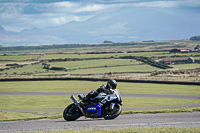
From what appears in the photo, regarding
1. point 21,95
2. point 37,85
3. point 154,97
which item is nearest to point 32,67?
point 37,85

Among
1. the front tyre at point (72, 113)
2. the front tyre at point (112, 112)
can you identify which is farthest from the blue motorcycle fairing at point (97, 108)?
the front tyre at point (72, 113)

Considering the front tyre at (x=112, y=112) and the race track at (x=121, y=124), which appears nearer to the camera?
the race track at (x=121, y=124)

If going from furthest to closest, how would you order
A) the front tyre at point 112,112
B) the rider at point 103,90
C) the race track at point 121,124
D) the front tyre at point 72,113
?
the front tyre at point 72,113
the rider at point 103,90
the front tyre at point 112,112
the race track at point 121,124

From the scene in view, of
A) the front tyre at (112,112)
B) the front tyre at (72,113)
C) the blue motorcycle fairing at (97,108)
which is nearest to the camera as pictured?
the front tyre at (112,112)

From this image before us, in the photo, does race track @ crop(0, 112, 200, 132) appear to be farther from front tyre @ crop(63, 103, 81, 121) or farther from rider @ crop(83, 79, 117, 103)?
rider @ crop(83, 79, 117, 103)

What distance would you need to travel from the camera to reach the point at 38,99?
4372 cm

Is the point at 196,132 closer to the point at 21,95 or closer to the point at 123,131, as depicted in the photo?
the point at 123,131

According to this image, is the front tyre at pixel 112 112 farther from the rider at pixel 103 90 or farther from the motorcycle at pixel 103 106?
the rider at pixel 103 90

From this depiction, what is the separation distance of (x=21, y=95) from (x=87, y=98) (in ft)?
111

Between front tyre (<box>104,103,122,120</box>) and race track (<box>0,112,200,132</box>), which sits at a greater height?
front tyre (<box>104,103,122,120</box>)

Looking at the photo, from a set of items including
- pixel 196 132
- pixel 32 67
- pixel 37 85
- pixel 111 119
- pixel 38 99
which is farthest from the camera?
pixel 32 67

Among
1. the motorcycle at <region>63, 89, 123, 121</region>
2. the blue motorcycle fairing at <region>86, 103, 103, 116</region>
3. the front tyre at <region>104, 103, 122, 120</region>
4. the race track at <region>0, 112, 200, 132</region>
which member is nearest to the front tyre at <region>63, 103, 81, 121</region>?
the motorcycle at <region>63, 89, 123, 121</region>

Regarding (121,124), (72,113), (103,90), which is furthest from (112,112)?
(72,113)

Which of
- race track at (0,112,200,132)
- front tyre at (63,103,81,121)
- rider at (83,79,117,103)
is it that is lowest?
race track at (0,112,200,132)
